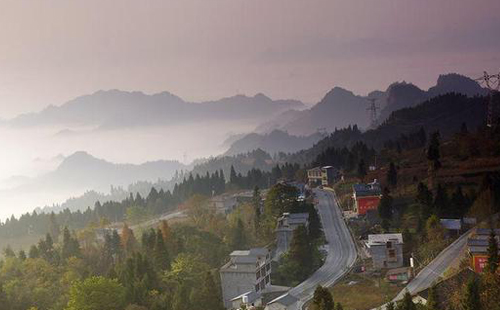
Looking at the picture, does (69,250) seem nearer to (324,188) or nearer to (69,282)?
(69,282)

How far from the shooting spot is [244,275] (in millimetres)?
46781

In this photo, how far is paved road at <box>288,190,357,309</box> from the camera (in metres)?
45.1

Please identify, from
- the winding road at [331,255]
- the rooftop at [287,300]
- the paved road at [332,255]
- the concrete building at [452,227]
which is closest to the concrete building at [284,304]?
the rooftop at [287,300]

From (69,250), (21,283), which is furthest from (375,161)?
(21,283)

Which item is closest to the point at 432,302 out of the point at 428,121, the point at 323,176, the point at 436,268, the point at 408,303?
the point at 408,303

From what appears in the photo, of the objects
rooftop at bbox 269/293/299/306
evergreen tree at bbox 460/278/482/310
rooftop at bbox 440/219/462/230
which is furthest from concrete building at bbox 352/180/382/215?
evergreen tree at bbox 460/278/482/310

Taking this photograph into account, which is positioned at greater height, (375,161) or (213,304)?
(375,161)

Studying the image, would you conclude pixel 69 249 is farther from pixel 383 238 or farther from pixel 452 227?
pixel 452 227

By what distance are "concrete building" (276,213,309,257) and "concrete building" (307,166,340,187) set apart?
89.2 ft

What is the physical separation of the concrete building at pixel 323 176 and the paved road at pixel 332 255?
13710 mm

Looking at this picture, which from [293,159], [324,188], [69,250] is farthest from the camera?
[293,159]

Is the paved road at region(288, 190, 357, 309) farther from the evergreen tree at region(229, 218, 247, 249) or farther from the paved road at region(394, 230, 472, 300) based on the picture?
the evergreen tree at region(229, 218, 247, 249)

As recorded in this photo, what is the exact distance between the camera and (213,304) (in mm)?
41594

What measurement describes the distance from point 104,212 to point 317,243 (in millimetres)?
64530
